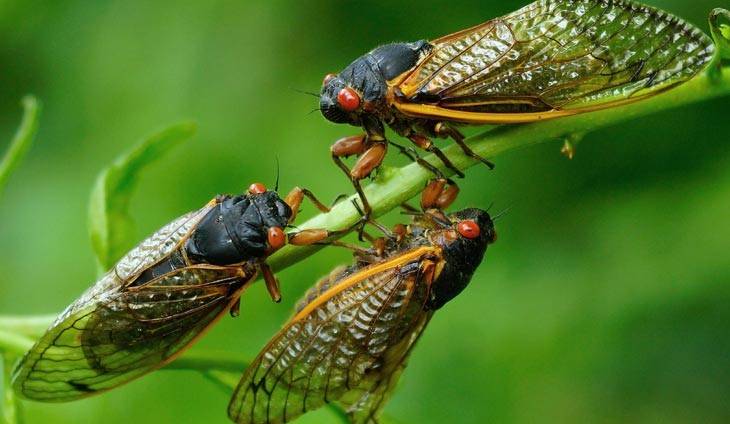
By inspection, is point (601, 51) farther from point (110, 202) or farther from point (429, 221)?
point (110, 202)

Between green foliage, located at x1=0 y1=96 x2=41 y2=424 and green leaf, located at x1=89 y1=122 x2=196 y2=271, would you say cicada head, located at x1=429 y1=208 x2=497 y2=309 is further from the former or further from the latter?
green foliage, located at x1=0 y1=96 x2=41 y2=424

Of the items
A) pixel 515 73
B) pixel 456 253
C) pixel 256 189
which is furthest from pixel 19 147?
pixel 515 73

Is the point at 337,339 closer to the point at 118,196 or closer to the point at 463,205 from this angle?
the point at 118,196

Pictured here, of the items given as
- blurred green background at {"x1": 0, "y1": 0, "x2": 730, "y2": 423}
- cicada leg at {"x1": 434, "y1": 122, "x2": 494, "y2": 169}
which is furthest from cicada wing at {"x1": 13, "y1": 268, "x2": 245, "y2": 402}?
blurred green background at {"x1": 0, "y1": 0, "x2": 730, "y2": 423}

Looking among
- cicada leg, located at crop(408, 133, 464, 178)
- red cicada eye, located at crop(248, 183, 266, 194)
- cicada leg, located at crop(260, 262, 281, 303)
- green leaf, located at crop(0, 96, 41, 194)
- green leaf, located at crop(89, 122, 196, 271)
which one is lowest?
cicada leg, located at crop(260, 262, 281, 303)

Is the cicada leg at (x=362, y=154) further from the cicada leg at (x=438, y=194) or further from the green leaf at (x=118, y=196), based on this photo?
the green leaf at (x=118, y=196)

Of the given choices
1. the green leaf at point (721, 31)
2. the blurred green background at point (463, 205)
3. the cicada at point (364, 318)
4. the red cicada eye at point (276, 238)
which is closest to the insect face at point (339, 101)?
the cicada at point (364, 318)

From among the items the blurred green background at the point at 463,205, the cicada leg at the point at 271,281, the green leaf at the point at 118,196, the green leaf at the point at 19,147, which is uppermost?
the green leaf at the point at 19,147
